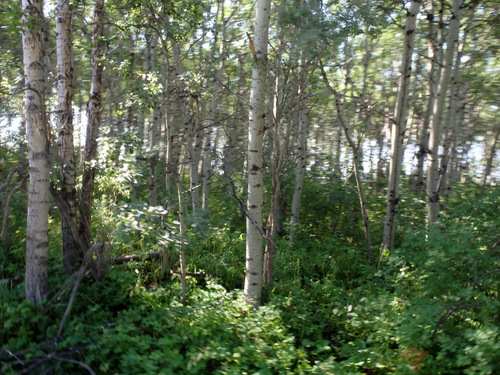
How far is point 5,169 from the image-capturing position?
1147 cm

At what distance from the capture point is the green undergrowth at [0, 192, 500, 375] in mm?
3986

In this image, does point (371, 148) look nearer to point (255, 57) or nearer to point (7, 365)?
point (255, 57)

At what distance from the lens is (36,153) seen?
17.0 feet

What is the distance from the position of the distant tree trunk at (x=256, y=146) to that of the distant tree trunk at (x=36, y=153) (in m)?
2.94

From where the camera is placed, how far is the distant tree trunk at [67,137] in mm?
5781

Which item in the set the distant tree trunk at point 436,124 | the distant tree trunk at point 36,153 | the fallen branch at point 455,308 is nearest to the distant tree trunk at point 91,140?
the distant tree trunk at point 36,153

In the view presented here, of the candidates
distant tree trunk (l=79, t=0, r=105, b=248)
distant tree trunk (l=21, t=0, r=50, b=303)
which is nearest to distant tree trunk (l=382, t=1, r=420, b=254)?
distant tree trunk (l=79, t=0, r=105, b=248)

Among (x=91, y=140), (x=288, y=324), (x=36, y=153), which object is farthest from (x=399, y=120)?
(x=36, y=153)

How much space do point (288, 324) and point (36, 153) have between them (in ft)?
14.3

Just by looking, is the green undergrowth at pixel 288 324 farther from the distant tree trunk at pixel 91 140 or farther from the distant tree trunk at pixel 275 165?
the distant tree trunk at pixel 91 140

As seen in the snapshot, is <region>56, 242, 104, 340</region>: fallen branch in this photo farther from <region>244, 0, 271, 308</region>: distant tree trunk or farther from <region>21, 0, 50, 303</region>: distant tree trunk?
<region>244, 0, 271, 308</region>: distant tree trunk

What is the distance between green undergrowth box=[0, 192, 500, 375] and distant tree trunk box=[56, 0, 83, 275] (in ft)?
1.50

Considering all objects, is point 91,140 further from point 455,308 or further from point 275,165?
point 455,308

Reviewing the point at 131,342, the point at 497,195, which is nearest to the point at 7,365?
the point at 131,342
